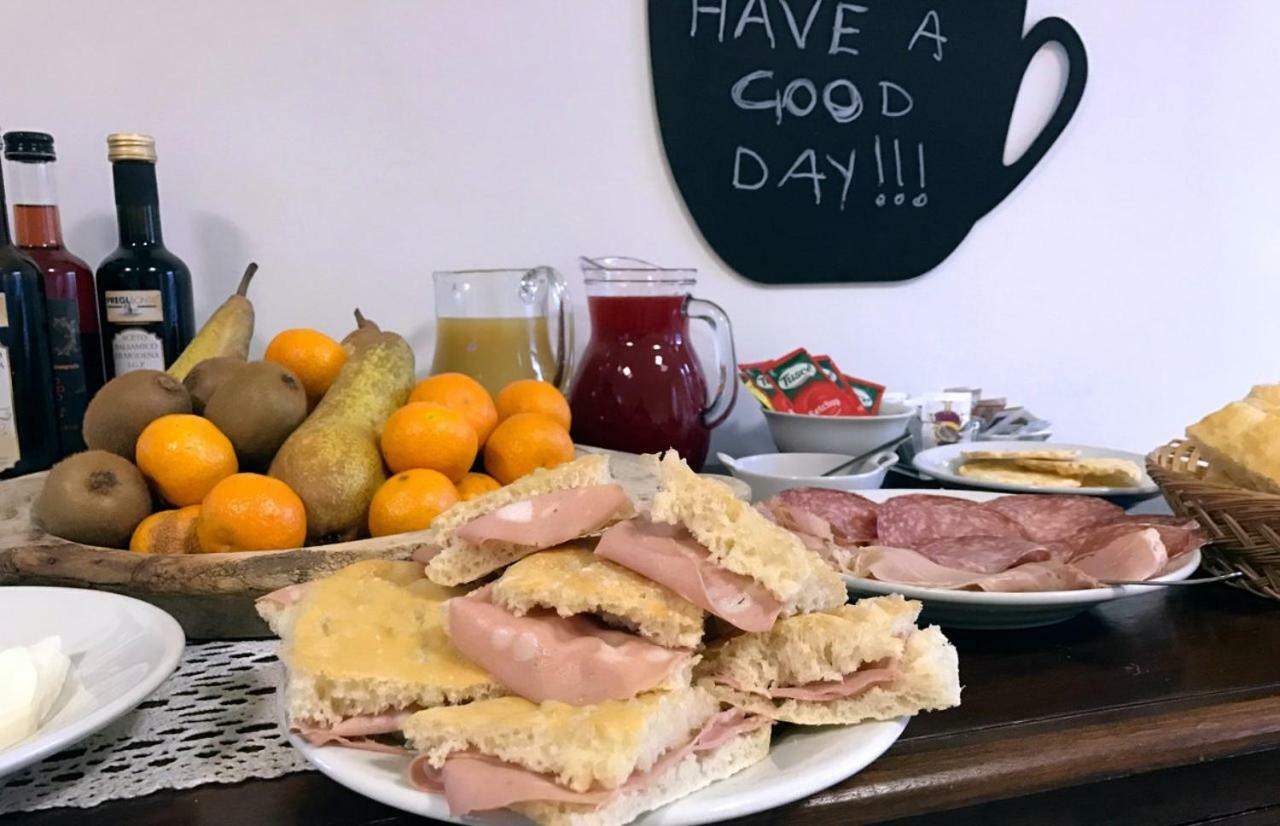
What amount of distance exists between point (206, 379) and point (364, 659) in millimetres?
523

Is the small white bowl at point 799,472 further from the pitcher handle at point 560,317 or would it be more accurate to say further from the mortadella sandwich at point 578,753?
the mortadella sandwich at point 578,753

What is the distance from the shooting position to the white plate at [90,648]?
0.46 meters

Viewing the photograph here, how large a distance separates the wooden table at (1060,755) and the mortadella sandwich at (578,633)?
3.9 inches

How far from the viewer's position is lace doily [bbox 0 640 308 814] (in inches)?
19.3

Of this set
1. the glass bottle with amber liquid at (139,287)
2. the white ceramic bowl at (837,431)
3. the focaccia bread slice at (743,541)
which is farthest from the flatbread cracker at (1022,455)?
the glass bottle with amber liquid at (139,287)

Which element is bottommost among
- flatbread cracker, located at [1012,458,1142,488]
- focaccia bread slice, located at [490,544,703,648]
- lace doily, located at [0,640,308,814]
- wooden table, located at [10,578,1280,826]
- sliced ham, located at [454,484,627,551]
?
wooden table, located at [10,578,1280,826]

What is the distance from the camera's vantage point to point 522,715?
44cm

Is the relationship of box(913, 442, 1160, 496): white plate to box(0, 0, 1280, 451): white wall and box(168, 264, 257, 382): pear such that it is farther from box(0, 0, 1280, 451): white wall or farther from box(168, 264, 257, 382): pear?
box(168, 264, 257, 382): pear

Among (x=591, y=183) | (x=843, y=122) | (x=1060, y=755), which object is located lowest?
(x=1060, y=755)

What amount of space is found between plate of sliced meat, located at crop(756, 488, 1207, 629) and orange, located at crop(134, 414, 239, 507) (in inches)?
19.7

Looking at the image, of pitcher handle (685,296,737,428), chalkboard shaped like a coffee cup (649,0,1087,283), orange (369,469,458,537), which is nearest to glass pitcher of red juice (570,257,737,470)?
pitcher handle (685,296,737,428)

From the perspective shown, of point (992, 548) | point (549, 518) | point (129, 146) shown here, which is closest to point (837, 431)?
point (992, 548)

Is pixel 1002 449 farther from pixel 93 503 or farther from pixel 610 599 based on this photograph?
pixel 93 503

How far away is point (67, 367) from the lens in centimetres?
103
